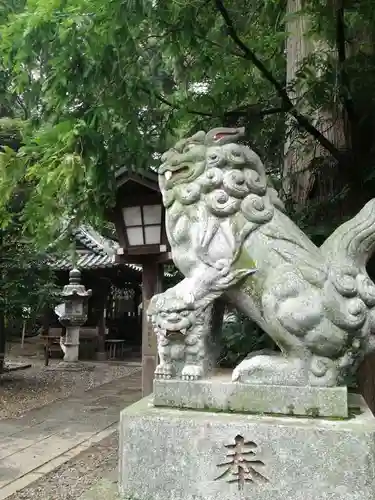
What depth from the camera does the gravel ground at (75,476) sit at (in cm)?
454

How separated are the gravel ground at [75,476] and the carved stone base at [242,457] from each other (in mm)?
2133

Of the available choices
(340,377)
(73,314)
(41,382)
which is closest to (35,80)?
(340,377)

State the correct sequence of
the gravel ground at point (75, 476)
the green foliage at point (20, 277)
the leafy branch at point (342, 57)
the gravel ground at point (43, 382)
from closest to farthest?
the leafy branch at point (342, 57)
the gravel ground at point (75, 476)
the gravel ground at point (43, 382)
the green foliage at point (20, 277)

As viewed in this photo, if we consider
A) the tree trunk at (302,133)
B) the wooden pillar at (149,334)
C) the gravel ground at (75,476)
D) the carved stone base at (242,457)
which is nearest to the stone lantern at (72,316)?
the gravel ground at (75,476)

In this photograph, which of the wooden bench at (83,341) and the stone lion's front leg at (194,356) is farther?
the wooden bench at (83,341)

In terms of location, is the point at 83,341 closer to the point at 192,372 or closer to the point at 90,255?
the point at 90,255

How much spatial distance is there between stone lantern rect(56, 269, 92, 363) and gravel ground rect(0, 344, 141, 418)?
509 millimetres

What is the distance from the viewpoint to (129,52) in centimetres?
337

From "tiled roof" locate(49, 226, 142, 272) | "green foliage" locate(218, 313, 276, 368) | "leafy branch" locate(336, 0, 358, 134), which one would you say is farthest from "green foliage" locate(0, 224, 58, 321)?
"leafy branch" locate(336, 0, 358, 134)

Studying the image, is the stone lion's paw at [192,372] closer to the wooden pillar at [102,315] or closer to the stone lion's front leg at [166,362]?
the stone lion's front leg at [166,362]

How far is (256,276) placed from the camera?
2295 mm

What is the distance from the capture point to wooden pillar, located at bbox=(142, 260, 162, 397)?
5.66 meters

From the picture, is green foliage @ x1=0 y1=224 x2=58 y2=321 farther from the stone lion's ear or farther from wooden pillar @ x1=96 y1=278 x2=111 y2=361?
the stone lion's ear

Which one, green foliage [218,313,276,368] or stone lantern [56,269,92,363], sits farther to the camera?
stone lantern [56,269,92,363]
